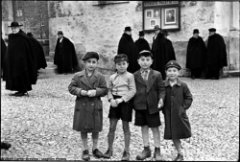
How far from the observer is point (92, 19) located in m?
5.76

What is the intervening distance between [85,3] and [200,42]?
4034 millimetres

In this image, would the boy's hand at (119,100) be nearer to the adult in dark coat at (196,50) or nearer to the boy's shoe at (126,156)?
the boy's shoe at (126,156)

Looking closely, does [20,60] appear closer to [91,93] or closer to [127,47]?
[127,47]

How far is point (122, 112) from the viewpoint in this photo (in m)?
3.76

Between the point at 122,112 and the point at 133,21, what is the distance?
17.6 ft

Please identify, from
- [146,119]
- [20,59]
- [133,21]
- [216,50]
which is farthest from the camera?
[216,50]

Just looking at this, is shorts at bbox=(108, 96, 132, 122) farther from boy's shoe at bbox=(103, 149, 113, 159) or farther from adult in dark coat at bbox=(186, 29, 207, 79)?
adult in dark coat at bbox=(186, 29, 207, 79)

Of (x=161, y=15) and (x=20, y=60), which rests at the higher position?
(x=161, y=15)

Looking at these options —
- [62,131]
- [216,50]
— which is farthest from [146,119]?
[216,50]

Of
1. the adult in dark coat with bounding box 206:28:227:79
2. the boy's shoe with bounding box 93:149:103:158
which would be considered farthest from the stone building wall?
the boy's shoe with bounding box 93:149:103:158

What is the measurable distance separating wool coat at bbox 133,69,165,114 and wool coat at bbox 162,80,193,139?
100mm

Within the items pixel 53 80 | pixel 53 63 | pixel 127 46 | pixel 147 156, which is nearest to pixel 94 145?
pixel 147 156

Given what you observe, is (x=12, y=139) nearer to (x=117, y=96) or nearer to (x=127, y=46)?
(x=117, y=96)

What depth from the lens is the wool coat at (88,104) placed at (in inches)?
149
